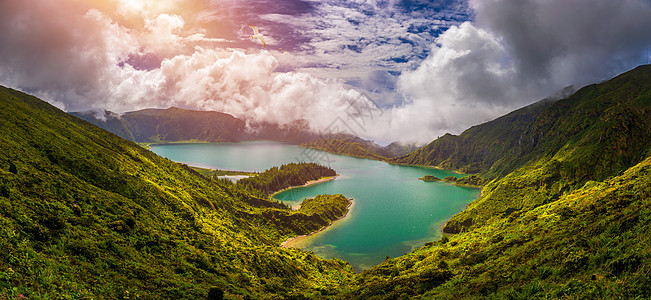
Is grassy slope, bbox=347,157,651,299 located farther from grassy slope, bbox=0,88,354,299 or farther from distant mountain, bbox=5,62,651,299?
grassy slope, bbox=0,88,354,299

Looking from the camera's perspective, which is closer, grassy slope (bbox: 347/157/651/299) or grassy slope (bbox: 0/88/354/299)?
grassy slope (bbox: 347/157/651/299)

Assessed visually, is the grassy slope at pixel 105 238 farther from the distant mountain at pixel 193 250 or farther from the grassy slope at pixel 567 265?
the grassy slope at pixel 567 265

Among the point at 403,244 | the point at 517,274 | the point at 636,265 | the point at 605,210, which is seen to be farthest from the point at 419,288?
the point at 403,244

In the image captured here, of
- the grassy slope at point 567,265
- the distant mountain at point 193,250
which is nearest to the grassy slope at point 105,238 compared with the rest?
the distant mountain at point 193,250

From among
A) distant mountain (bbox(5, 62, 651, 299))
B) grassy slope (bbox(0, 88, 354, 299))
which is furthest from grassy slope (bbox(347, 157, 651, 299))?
grassy slope (bbox(0, 88, 354, 299))

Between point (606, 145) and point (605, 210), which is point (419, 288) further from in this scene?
point (606, 145)

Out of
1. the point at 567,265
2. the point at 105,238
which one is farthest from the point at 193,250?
the point at 567,265

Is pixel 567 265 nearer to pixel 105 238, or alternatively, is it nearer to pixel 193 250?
pixel 193 250

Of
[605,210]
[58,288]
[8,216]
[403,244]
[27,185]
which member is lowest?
[403,244]
